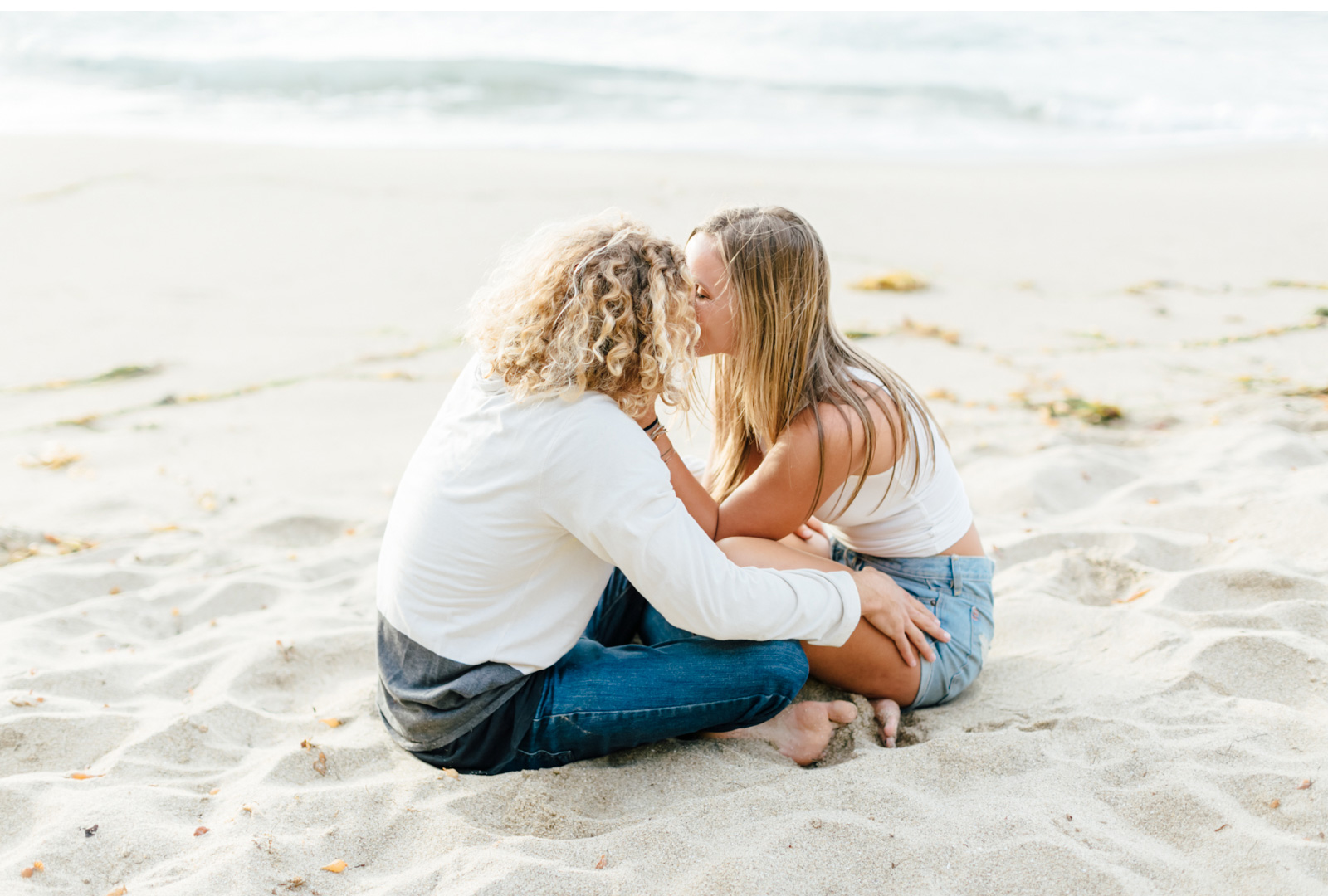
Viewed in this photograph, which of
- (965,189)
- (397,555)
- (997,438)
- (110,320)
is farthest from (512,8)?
(397,555)

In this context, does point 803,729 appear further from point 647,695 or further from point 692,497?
point 692,497

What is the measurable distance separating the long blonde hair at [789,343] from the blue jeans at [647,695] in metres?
0.45

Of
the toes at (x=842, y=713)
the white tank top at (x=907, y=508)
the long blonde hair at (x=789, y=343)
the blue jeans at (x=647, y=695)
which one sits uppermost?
the long blonde hair at (x=789, y=343)

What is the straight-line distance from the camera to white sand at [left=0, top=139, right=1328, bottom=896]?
2.04 meters

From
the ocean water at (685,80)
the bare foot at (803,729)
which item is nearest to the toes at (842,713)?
the bare foot at (803,729)

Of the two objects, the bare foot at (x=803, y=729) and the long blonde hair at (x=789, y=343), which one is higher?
the long blonde hair at (x=789, y=343)

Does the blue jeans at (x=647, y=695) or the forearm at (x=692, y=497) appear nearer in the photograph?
the blue jeans at (x=647, y=695)

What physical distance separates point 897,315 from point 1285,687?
153 inches

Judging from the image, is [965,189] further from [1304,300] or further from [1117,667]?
[1117,667]

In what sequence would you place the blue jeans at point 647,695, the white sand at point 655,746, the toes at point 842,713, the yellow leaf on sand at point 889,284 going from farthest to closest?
1. the yellow leaf on sand at point 889,284
2. the toes at point 842,713
3. the blue jeans at point 647,695
4. the white sand at point 655,746

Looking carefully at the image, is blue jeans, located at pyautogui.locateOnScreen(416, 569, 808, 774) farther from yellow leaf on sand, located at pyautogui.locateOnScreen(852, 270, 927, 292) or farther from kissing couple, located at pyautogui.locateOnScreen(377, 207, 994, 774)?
yellow leaf on sand, located at pyautogui.locateOnScreen(852, 270, 927, 292)

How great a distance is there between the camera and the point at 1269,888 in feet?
6.02

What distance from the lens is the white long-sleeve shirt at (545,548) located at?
6.72 feet

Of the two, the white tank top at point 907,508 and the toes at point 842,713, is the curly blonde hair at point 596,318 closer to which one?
the white tank top at point 907,508
